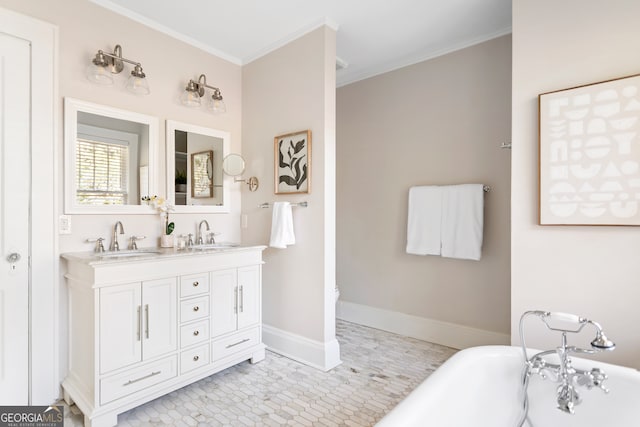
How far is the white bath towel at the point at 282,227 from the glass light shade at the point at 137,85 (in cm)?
125

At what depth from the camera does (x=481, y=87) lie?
2.73m

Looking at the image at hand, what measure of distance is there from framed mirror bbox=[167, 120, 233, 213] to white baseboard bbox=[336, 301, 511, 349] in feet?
5.59

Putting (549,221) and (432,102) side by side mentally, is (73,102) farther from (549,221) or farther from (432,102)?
(549,221)

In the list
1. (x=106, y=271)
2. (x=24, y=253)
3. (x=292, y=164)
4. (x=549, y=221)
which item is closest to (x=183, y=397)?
(x=106, y=271)

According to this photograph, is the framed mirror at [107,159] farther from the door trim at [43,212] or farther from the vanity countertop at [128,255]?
the vanity countertop at [128,255]

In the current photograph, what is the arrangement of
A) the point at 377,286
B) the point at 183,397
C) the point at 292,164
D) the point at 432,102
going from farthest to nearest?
the point at 377,286 < the point at 432,102 < the point at 292,164 < the point at 183,397

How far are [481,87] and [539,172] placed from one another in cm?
121

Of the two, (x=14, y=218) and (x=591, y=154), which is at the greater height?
(x=591, y=154)

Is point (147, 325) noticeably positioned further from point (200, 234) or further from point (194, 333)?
point (200, 234)

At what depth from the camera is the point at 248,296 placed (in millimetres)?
2508

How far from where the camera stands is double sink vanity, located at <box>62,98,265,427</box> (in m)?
1.81

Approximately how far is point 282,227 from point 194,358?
42.7 inches

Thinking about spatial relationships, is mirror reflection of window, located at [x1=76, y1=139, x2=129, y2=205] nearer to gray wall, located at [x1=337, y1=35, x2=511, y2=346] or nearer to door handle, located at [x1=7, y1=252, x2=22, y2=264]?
door handle, located at [x1=7, y1=252, x2=22, y2=264]

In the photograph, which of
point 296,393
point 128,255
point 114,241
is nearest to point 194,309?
point 128,255
